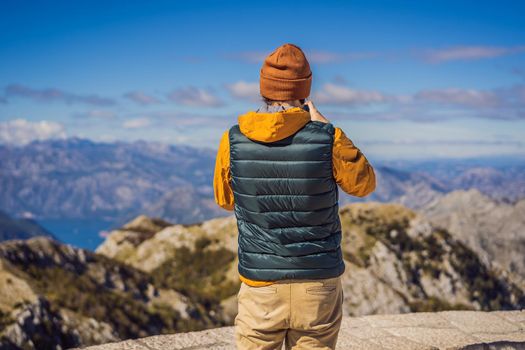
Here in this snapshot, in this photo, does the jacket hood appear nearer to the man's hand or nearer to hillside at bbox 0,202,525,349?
the man's hand

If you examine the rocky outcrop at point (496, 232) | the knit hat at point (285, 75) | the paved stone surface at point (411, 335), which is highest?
the knit hat at point (285, 75)

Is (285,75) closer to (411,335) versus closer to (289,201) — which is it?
(289,201)

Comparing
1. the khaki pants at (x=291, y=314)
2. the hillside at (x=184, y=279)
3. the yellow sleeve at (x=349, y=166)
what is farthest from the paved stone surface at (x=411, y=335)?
the hillside at (x=184, y=279)

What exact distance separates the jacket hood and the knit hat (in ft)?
0.58

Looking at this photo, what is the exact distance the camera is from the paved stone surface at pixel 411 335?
21.4 ft

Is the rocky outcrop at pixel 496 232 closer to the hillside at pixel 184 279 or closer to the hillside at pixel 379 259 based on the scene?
the hillside at pixel 379 259

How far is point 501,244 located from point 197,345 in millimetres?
101597

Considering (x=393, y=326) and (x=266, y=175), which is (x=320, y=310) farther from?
(x=393, y=326)

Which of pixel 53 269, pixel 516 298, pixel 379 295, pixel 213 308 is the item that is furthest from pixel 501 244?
pixel 53 269

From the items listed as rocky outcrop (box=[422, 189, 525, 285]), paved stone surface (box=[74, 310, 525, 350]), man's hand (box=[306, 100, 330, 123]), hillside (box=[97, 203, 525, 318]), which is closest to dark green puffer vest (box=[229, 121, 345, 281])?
man's hand (box=[306, 100, 330, 123])

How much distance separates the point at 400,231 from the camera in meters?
37.4

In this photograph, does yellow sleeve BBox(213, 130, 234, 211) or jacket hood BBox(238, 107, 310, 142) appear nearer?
jacket hood BBox(238, 107, 310, 142)

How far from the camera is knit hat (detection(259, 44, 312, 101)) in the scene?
3562 millimetres

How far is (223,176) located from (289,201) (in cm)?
57
